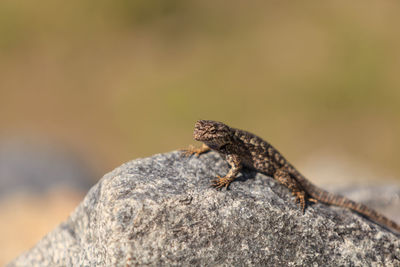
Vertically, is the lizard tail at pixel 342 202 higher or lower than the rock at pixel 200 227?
higher

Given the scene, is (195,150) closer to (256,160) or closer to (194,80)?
(256,160)

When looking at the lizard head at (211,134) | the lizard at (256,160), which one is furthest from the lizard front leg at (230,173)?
the lizard head at (211,134)

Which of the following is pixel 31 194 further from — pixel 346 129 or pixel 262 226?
pixel 346 129

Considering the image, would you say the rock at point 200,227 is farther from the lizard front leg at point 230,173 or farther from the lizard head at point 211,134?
the lizard head at point 211,134

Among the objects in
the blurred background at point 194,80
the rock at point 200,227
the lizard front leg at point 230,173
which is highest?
the blurred background at point 194,80

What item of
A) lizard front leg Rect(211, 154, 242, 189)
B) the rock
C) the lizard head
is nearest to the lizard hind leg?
the rock

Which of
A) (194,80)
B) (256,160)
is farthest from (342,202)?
(194,80)

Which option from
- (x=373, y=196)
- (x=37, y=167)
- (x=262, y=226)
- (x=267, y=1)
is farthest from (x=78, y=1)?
(x=262, y=226)
